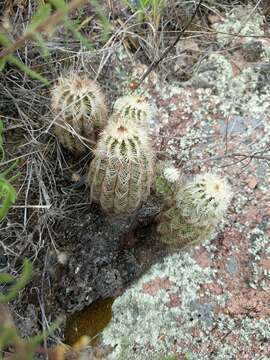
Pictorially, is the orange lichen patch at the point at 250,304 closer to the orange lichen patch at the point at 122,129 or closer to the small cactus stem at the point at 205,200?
the small cactus stem at the point at 205,200

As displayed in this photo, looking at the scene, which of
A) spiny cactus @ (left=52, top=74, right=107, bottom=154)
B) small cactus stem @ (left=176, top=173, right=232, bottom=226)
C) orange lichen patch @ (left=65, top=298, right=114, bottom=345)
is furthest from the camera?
spiny cactus @ (left=52, top=74, right=107, bottom=154)

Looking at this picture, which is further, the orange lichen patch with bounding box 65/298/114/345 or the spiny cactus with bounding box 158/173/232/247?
the orange lichen patch with bounding box 65/298/114/345

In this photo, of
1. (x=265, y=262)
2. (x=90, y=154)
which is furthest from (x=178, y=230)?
(x=90, y=154)

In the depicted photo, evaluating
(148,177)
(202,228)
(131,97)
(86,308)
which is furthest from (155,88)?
(86,308)

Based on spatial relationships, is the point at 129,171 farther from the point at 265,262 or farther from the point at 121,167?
A: the point at 265,262

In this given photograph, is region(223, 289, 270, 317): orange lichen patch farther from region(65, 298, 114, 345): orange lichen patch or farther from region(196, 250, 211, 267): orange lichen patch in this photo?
region(65, 298, 114, 345): orange lichen patch

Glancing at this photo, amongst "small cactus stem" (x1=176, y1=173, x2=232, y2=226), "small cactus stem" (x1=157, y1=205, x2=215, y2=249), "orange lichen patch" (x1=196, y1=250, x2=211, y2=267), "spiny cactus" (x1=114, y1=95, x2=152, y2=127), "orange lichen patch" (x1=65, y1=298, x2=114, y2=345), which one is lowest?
"orange lichen patch" (x1=196, y1=250, x2=211, y2=267)

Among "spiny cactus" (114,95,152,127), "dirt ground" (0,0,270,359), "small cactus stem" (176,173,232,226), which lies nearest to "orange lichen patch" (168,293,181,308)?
"dirt ground" (0,0,270,359)

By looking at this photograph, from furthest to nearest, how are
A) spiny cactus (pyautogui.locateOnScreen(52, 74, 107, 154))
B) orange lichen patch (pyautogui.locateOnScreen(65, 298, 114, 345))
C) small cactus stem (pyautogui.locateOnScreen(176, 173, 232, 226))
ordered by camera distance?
spiny cactus (pyautogui.locateOnScreen(52, 74, 107, 154))
orange lichen patch (pyautogui.locateOnScreen(65, 298, 114, 345))
small cactus stem (pyautogui.locateOnScreen(176, 173, 232, 226))
